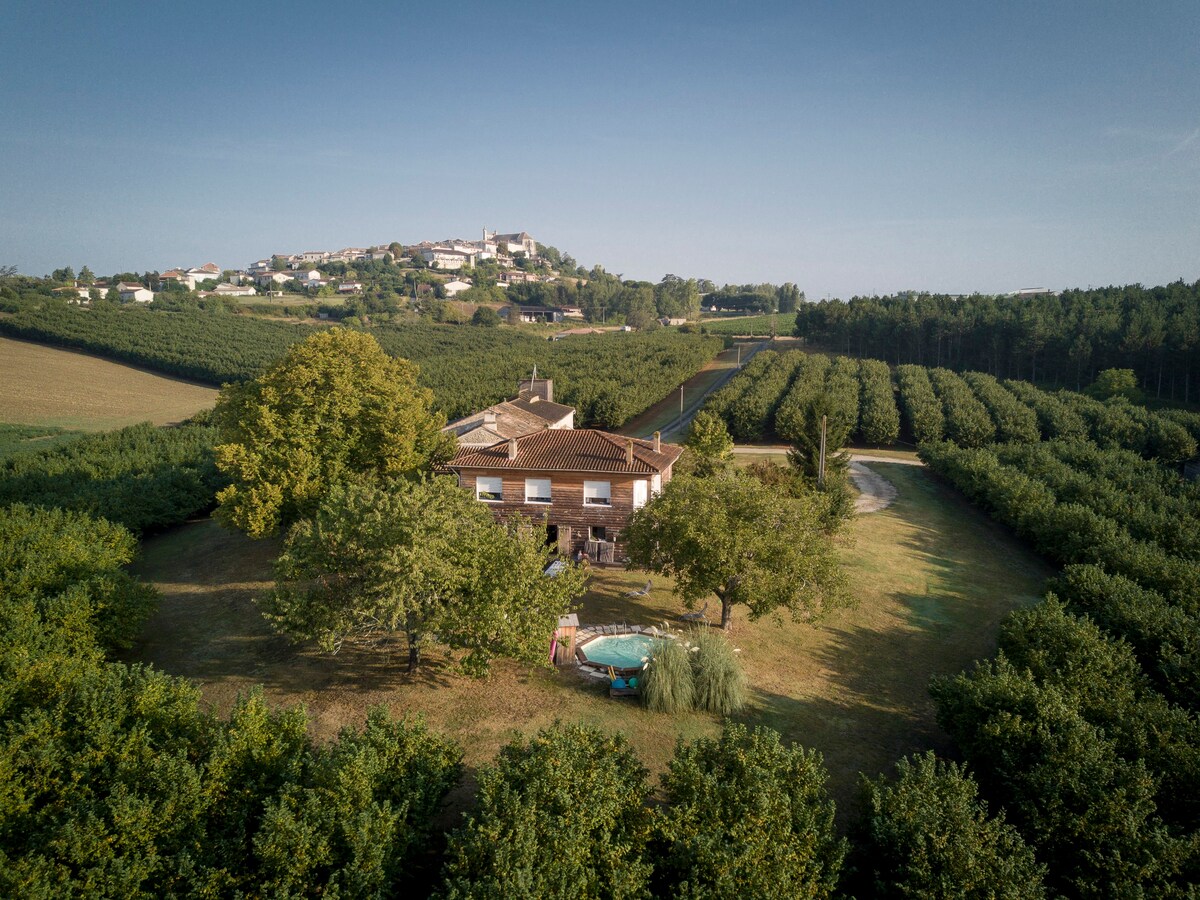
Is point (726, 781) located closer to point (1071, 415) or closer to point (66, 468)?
point (66, 468)

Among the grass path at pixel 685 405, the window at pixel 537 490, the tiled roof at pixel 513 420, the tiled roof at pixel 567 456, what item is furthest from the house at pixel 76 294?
the window at pixel 537 490

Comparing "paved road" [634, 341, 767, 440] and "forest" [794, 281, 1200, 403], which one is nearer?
"paved road" [634, 341, 767, 440]

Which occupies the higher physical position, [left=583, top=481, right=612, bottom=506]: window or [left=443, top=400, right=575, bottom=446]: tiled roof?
[left=443, top=400, right=575, bottom=446]: tiled roof

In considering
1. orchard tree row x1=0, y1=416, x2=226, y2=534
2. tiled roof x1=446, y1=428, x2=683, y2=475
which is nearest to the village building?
orchard tree row x1=0, y1=416, x2=226, y2=534

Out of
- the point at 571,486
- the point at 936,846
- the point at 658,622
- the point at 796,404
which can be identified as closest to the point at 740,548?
the point at 658,622

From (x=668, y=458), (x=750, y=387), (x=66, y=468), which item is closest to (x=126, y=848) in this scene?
(x=668, y=458)

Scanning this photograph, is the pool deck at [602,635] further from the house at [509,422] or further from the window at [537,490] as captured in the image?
the house at [509,422]

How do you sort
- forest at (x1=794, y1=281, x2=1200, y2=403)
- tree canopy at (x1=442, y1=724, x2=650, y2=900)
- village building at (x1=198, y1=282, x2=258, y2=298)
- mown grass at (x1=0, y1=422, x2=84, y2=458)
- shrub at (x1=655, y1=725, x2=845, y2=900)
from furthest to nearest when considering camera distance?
village building at (x1=198, y1=282, x2=258, y2=298) < forest at (x1=794, y1=281, x2=1200, y2=403) < mown grass at (x1=0, y1=422, x2=84, y2=458) < shrub at (x1=655, y1=725, x2=845, y2=900) < tree canopy at (x1=442, y1=724, x2=650, y2=900)

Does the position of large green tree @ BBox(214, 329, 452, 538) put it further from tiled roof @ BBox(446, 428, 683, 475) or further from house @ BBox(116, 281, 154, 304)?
house @ BBox(116, 281, 154, 304)
